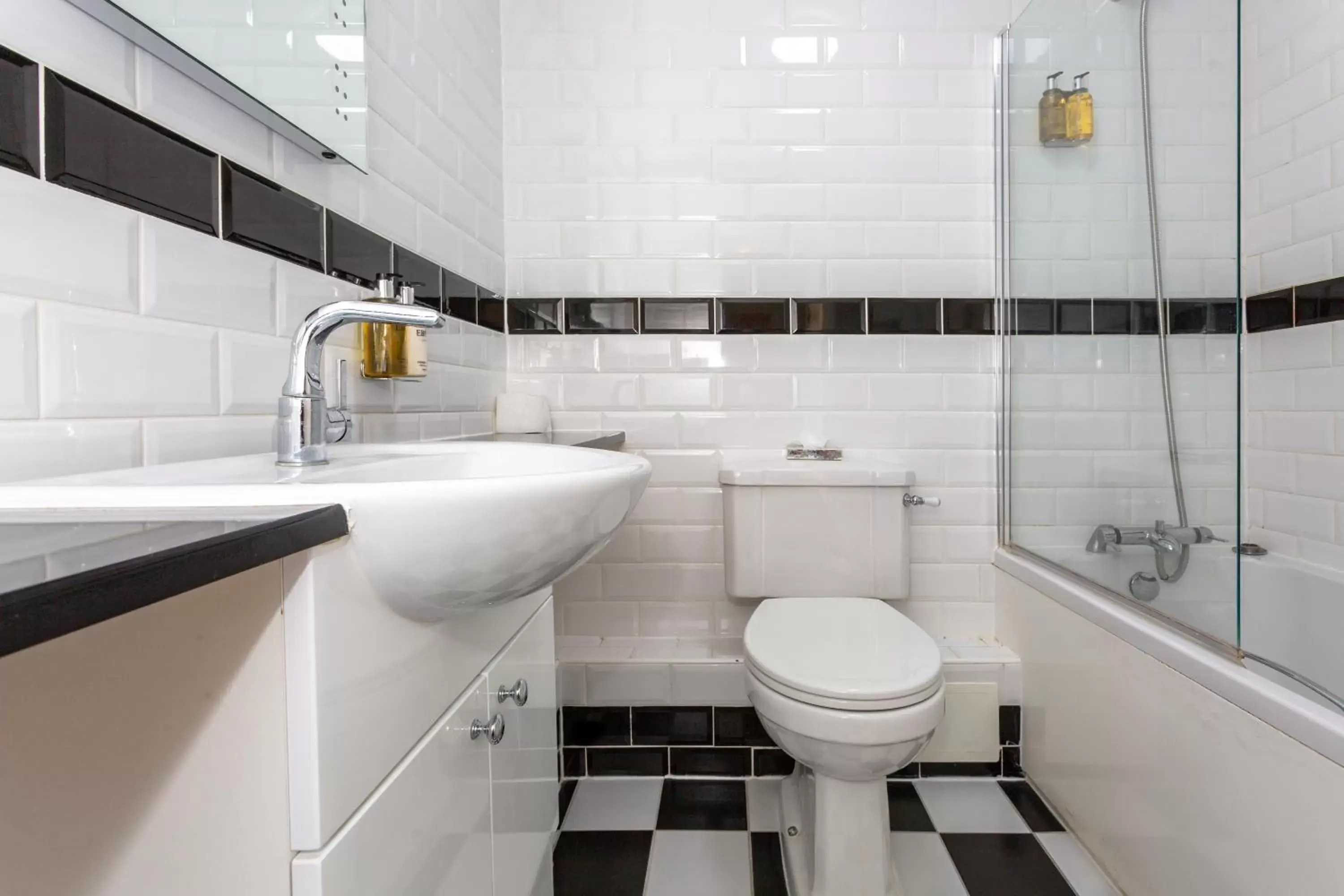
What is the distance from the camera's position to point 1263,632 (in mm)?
1308

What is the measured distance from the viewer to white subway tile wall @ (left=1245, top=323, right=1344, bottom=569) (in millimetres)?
1420

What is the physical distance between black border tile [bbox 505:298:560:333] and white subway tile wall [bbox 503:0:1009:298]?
0.04m

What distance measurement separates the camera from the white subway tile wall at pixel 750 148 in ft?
5.60

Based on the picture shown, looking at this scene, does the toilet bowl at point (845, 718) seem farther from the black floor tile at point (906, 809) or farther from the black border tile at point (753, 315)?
the black border tile at point (753, 315)

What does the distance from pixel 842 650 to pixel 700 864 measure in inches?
22.7

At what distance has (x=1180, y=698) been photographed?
1050mm

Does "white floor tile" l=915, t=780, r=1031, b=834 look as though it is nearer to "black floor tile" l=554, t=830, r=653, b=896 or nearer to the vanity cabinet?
"black floor tile" l=554, t=830, r=653, b=896

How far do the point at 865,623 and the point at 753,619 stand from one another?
0.76 feet

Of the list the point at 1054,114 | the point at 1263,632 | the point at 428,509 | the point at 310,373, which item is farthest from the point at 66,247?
the point at 1263,632

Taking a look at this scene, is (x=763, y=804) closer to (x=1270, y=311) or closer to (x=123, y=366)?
(x=123, y=366)

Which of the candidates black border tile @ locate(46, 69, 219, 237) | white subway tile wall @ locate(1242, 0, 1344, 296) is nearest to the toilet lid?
black border tile @ locate(46, 69, 219, 237)

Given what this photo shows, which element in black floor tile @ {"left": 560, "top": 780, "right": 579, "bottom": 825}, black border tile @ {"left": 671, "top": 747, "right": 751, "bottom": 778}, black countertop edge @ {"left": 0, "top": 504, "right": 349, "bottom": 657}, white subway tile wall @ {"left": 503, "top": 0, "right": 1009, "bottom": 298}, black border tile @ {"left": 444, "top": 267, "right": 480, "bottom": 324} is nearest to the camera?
black countertop edge @ {"left": 0, "top": 504, "right": 349, "bottom": 657}

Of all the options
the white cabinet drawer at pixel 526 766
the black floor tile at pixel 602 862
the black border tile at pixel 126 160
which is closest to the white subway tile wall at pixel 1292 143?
the white cabinet drawer at pixel 526 766

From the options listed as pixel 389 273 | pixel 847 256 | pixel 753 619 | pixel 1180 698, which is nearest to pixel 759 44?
pixel 847 256
